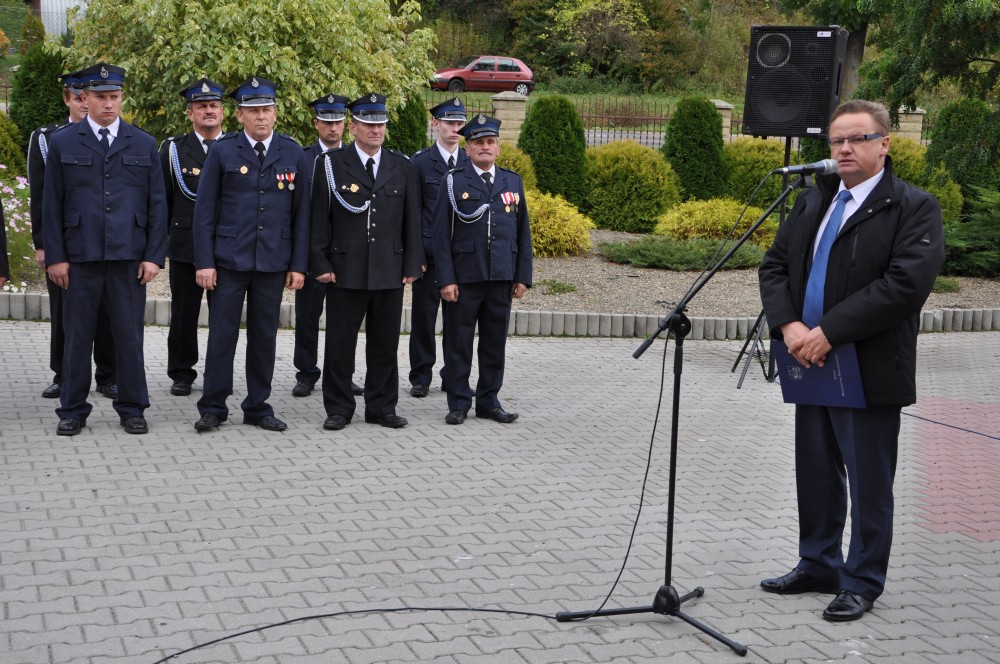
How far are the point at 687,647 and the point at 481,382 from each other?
3.78m

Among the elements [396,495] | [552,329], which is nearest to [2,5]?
[552,329]

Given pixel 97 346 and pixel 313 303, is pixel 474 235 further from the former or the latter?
pixel 97 346

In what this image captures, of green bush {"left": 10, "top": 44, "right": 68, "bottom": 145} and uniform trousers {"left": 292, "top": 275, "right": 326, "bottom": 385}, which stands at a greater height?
green bush {"left": 10, "top": 44, "right": 68, "bottom": 145}

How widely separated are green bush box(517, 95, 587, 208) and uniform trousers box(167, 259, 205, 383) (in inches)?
377

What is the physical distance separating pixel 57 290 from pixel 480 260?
9.46 ft

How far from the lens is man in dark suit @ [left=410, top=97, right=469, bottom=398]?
8695 millimetres

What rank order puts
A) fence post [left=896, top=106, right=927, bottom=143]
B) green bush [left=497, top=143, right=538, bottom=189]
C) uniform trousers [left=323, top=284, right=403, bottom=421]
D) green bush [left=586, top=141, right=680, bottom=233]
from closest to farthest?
uniform trousers [left=323, top=284, right=403, bottom=421], green bush [left=497, top=143, right=538, bottom=189], green bush [left=586, top=141, right=680, bottom=233], fence post [left=896, top=106, right=927, bottom=143]

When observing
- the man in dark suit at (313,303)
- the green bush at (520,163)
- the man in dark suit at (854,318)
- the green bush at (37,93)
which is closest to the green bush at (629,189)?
the green bush at (520,163)

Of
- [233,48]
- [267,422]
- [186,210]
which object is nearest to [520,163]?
[233,48]

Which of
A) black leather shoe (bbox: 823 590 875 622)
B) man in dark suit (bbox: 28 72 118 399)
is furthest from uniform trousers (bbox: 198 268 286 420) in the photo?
black leather shoe (bbox: 823 590 875 622)

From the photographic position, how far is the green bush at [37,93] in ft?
58.1

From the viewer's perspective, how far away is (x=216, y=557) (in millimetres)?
5285

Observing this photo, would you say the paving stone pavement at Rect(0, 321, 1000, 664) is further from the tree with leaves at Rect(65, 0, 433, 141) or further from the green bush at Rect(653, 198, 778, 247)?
the green bush at Rect(653, 198, 778, 247)

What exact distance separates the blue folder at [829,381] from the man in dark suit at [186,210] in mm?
4561
